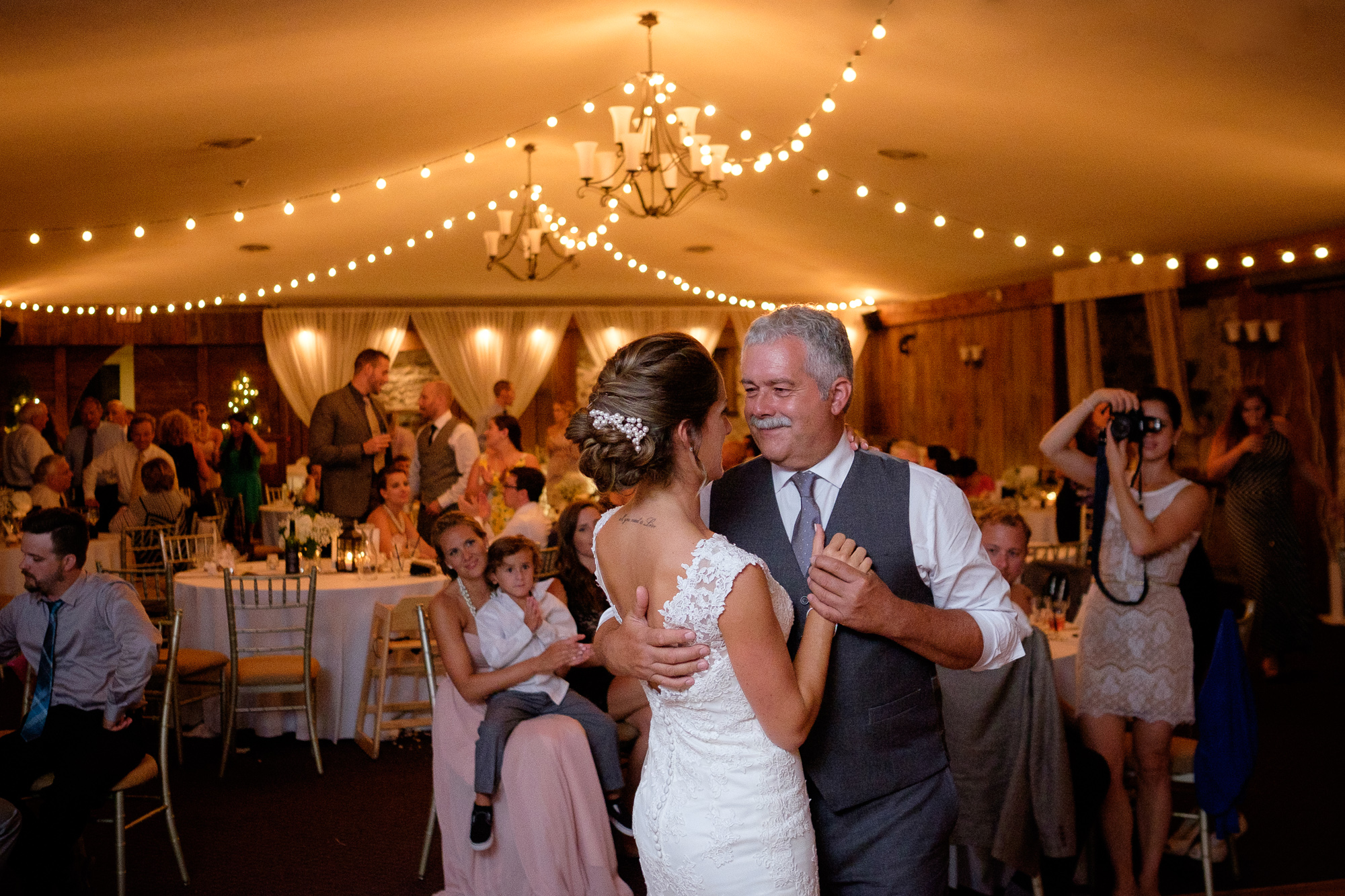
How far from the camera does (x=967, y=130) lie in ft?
21.1

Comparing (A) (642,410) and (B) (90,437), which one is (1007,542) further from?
(B) (90,437)

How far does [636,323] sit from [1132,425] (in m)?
11.6

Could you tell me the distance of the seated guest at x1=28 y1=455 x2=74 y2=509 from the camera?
7.80 metres

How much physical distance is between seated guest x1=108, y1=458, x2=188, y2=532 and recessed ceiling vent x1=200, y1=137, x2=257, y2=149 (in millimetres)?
2577

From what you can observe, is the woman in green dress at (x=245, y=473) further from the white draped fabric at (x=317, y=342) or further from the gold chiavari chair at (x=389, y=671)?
the gold chiavari chair at (x=389, y=671)

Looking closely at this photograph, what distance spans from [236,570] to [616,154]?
301 cm

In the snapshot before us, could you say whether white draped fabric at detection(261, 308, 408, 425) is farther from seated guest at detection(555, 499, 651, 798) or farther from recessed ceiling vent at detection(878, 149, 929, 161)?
seated guest at detection(555, 499, 651, 798)

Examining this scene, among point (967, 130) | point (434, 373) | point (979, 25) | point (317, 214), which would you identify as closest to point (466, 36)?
point (979, 25)

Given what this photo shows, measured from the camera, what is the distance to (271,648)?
17.2ft

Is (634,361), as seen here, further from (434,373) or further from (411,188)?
(434,373)

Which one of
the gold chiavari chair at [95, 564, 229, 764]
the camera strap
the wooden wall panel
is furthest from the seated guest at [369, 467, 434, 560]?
the wooden wall panel

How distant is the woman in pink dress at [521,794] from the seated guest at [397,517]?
8.93 ft

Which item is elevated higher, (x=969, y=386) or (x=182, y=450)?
(x=969, y=386)

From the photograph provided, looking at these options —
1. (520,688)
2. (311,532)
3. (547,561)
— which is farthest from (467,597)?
(311,532)
